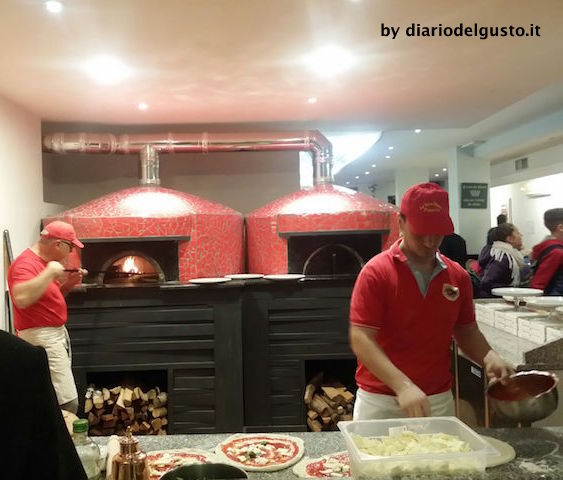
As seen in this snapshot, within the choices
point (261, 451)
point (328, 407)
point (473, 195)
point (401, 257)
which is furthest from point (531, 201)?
point (261, 451)

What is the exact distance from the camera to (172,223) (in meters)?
4.39

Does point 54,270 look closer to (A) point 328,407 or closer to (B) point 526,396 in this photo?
(A) point 328,407

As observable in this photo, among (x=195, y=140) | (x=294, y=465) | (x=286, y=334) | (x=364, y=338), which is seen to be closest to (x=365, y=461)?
(x=294, y=465)

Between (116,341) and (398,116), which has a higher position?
(398,116)

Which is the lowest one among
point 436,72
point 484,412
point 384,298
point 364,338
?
point 484,412

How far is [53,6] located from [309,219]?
2.57 m

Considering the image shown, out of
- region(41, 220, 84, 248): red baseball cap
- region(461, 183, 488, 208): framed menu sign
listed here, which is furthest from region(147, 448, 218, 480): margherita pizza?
region(461, 183, 488, 208): framed menu sign

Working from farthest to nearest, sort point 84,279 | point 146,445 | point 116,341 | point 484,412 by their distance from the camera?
point 84,279 → point 116,341 → point 484,412 → point 146,445

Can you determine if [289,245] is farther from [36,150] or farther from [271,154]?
[36,150]

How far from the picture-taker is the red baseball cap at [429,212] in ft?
6.31

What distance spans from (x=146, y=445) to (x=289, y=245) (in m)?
3.09

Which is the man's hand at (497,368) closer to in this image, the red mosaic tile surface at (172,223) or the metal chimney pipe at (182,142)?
the red mosaic tile surface at (172,223)

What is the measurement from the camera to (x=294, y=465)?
5.72 ft

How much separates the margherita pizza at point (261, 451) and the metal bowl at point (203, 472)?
0.21 meters
